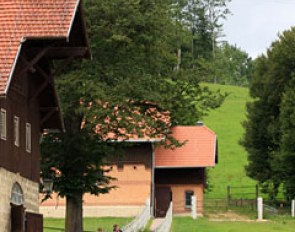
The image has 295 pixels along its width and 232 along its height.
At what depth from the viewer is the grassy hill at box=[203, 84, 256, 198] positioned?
90.4 m

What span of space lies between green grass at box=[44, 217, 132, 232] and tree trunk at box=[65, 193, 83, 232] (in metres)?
8.45

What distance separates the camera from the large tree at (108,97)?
45.0 m

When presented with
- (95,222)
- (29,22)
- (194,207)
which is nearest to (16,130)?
(29,22)

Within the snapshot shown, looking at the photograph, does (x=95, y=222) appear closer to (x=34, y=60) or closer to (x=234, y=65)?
(x=34, y=60)

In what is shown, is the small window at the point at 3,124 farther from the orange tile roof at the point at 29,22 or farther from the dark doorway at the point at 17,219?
the dark doorway at the point at 17,219

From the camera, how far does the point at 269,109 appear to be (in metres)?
81.8

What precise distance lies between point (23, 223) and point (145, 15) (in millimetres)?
17390

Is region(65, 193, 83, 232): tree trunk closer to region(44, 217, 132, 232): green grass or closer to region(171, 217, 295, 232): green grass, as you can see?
region(171, 217, 295, 232): green grass

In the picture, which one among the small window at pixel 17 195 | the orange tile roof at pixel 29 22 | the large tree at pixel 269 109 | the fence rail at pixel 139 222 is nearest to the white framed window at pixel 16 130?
the small window at pixel 17 195

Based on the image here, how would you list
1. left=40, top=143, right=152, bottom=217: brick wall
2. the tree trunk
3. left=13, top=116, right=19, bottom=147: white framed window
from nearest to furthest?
left=13, top=116, right=19, bottom=147: white framed window
the tree trunk
left=40, top=143, right=152, bottom=217: brick wall

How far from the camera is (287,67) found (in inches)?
3179

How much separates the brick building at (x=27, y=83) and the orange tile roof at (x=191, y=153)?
117 feet

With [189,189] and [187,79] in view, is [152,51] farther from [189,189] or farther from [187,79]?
[189,189]

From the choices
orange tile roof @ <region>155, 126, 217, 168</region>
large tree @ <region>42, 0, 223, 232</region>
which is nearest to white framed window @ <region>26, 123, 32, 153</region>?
large tree @ <region>42, 0, 223, 232</region>
